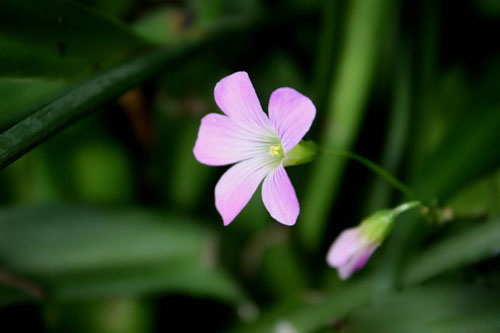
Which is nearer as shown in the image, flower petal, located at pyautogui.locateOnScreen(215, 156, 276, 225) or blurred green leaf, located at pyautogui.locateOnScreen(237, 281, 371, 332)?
flower petal, located at pyautogui.locateOnScreen(215, 156, 276, 225)

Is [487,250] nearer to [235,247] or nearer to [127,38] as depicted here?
[235,247]

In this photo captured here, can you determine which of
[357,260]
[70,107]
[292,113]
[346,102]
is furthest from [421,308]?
[70,107]

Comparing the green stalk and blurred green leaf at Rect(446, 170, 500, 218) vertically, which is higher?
the green stalk

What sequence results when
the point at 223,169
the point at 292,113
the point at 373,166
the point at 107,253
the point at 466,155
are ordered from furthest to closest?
the point at 223,169
the point at 107,253
the point at 466,155
the point at 373,166
the point at 292,113

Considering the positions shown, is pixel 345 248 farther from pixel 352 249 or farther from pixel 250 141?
pixel 250 141

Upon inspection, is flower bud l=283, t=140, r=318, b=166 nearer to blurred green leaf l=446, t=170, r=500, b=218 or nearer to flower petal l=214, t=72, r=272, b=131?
flower petal l=214, t=72, r=272, b=131

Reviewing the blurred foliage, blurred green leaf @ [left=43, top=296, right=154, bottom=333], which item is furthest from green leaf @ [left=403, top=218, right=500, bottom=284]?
blurred green leaf @ [left=43, top=296, right=154, bottom=333]

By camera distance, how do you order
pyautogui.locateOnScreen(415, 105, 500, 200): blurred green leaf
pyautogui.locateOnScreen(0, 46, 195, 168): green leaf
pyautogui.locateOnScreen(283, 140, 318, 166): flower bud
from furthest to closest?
1. pyautogui.locateOnScreen(415, 105, 500, 200): blurred green leaf
2. pyautogui.locateOnScreen(283, 140, 318, 166): flower bud
3. pyautogui.locateOnScreen(0, 46, 195, 168): green leaf

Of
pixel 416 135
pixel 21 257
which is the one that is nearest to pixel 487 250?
pixel 416 135
